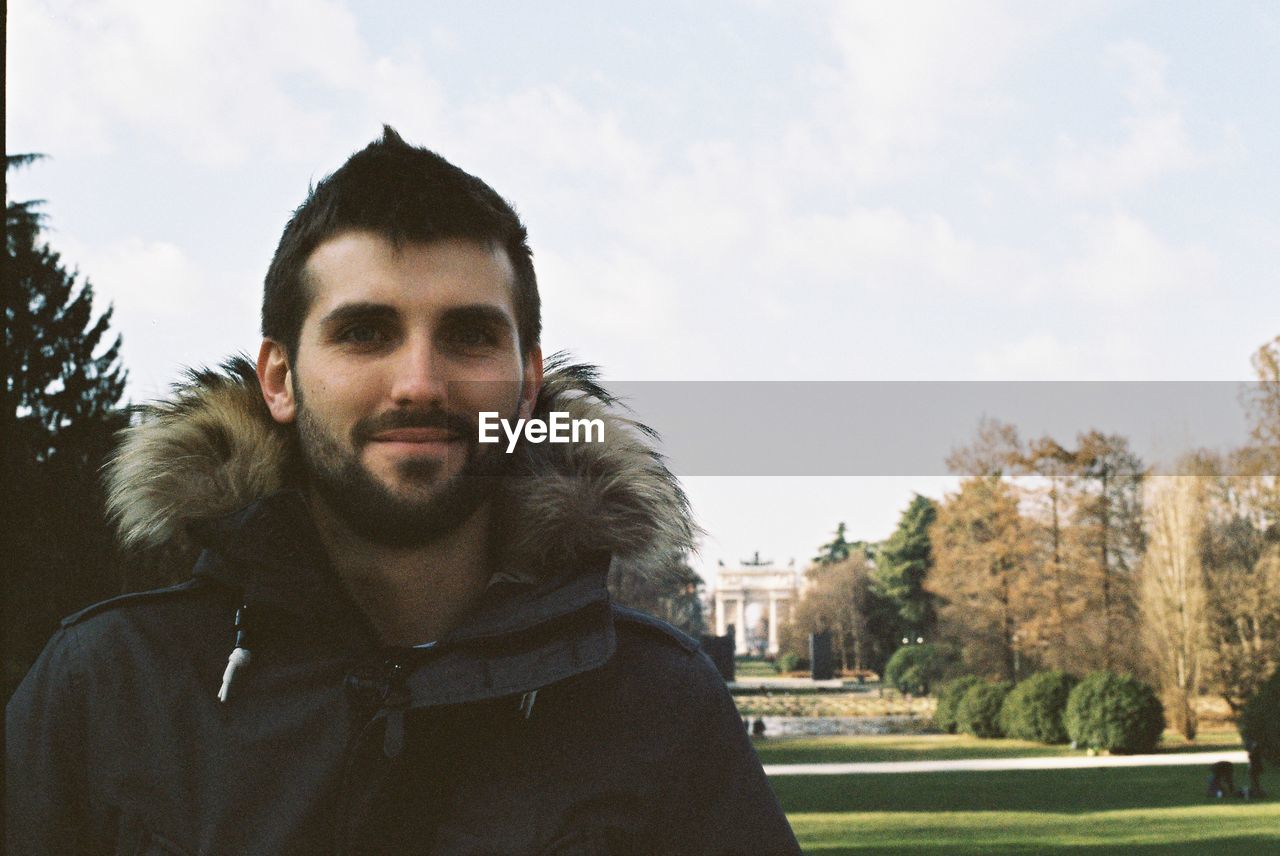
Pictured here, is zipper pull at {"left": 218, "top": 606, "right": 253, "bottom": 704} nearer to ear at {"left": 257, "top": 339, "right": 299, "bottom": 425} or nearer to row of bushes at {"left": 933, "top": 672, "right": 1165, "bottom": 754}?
ear at {"left": 257, "top": 339, "right": 299, "bottom": 425}

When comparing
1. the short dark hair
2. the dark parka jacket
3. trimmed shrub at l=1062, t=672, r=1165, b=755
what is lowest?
trimmed shrub at l=1062, t=672, r=1165, b=755

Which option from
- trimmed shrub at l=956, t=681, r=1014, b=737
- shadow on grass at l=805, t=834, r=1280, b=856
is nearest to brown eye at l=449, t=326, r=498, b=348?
shadow on grass at l=805, t=834, r=1280, b=856

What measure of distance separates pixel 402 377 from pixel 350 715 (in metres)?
0.56

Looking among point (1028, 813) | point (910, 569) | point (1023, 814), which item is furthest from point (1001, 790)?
point (910, 569)

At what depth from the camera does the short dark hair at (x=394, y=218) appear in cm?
222

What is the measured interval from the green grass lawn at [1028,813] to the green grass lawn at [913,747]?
2.11 metres

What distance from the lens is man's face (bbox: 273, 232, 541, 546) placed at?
83.6 inches

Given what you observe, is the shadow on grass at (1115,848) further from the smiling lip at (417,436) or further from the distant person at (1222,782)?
the smiling lip at (417,436)

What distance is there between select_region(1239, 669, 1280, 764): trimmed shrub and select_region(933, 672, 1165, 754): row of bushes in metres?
2.60

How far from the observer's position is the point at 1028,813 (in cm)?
1677

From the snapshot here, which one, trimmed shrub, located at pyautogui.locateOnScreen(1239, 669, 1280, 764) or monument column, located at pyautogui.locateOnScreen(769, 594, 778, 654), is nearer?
trimmed shrub, located at pyautogui.locateOnScreen(1239, 669, 1280, 764)

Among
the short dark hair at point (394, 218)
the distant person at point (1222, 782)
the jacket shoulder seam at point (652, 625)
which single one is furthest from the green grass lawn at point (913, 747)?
the short dark hair at point (394, 218)

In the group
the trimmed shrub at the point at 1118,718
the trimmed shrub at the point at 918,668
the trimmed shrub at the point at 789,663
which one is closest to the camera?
the trimmed shrub at the point at 1118,718

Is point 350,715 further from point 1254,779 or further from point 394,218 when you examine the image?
point 1254,779
